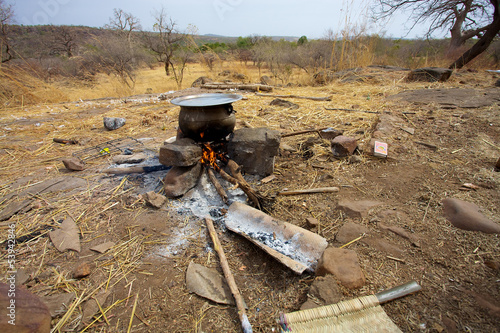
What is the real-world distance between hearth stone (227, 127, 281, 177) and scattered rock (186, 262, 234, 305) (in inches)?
58.6

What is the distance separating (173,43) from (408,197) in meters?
19.1

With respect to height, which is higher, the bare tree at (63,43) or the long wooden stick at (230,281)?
the bare tree at (63,43)

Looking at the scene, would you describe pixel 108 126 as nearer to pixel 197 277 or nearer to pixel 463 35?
pixel 197 277

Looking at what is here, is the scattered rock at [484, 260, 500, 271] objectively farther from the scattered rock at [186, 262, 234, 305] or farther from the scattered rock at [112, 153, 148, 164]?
the scattered rock at [112, 153, 148, 164]

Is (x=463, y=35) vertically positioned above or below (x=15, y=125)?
above

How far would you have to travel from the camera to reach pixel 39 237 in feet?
7.22

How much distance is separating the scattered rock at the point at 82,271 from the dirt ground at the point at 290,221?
4 centimetres

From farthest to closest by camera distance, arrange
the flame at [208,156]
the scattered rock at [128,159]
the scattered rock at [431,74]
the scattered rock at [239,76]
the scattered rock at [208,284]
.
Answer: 1. the scattered rock at [239,76]
2. the scattered rock at [431,74]
3. the scattered rock at [128,159]
4. the flame at [208,156]
5. the scattered rock at [208,284]

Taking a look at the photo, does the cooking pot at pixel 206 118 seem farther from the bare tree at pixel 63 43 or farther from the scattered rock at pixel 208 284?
the bare tree at pixel 63 43

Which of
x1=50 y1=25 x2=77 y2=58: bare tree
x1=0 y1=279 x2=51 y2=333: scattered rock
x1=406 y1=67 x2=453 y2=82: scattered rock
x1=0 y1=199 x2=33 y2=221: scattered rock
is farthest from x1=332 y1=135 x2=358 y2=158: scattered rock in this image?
x1=50 y1=25 x2=77 y2=58: bare tree

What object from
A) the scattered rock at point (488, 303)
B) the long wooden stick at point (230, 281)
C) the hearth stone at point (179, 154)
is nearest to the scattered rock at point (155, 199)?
the hearth stone at point (179, 154)

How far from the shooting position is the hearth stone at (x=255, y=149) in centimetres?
289

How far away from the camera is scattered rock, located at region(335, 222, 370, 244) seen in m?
1.96

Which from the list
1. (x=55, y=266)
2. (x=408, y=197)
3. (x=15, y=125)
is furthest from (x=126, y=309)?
(x=15, y=125)
